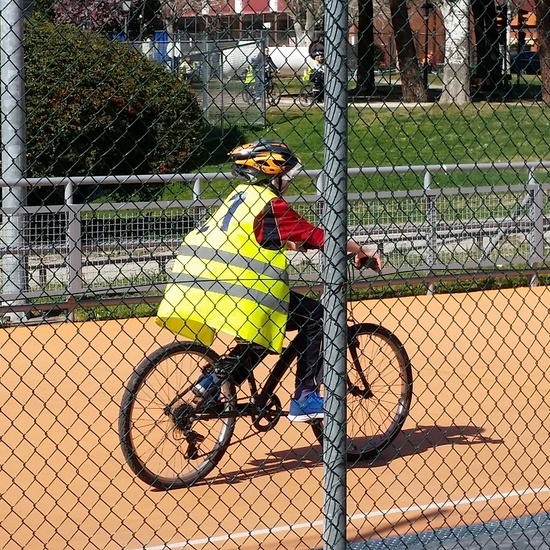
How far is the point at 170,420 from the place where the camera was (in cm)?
583

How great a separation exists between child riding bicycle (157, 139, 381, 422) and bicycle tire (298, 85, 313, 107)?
0.59 m

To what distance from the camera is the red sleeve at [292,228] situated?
5391mm

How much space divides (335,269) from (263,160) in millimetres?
1835

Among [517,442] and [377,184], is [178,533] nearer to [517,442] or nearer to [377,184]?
[517,442]

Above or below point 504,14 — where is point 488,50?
above

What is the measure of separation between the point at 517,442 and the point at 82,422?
266 centimetres

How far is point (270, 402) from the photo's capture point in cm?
596

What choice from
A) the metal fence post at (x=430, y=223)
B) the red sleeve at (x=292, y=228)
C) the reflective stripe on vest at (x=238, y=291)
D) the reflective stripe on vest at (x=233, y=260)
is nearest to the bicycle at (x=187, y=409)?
the reflective stripe on vest at (x=238, y=291)

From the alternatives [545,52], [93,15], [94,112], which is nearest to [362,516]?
[545,52]

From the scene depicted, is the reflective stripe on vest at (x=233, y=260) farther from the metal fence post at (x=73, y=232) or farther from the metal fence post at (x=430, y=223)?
the metal fence post at (x=430, y=223)

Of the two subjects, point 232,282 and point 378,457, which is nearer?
point 232,282

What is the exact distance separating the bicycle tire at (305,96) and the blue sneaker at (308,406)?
1.64m

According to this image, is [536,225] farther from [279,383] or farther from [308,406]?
[308,406]

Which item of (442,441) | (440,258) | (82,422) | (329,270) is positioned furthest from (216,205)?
(329,270)
